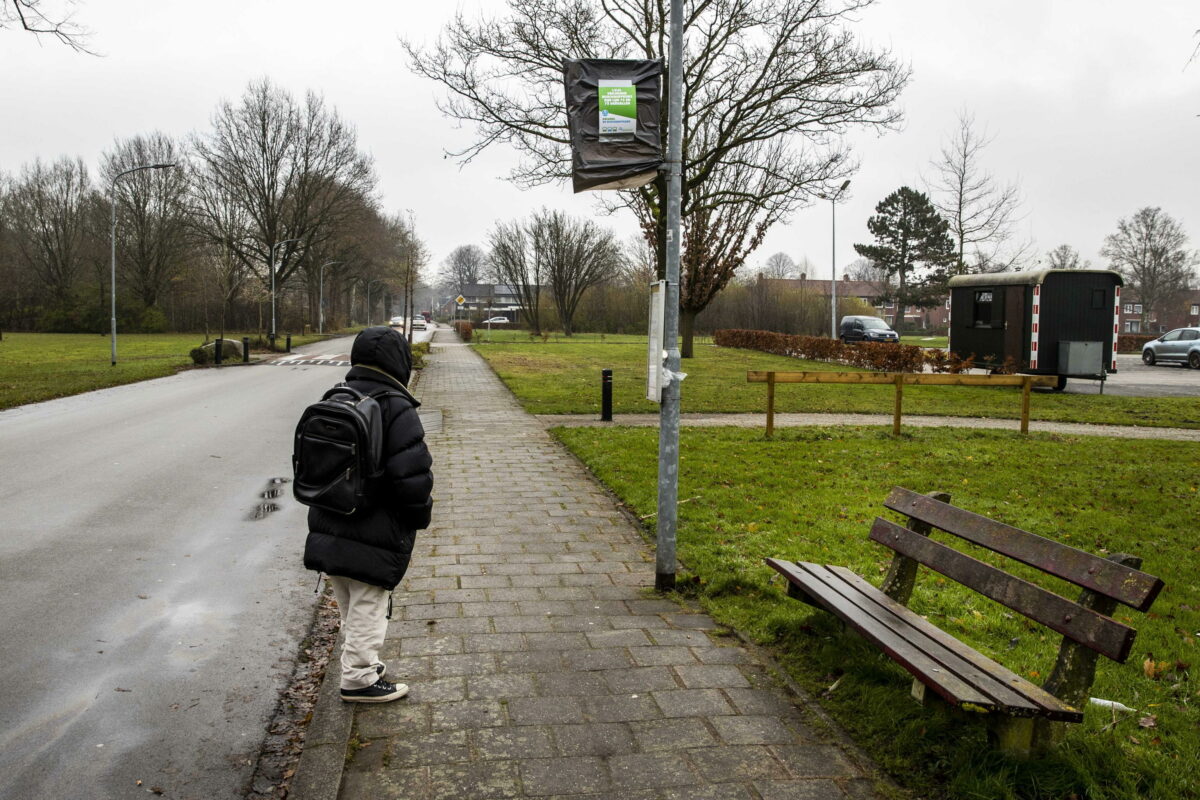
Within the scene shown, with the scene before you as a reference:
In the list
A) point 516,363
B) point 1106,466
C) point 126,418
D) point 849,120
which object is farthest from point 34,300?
point 1106,466

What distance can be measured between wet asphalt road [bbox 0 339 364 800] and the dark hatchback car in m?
36.5

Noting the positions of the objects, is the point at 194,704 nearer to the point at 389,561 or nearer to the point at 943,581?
the point at 389,561

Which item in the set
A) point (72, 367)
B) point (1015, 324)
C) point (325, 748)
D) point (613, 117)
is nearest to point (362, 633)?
point (325, 748)

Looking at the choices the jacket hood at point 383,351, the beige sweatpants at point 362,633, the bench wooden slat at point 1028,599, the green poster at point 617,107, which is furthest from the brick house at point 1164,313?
the beige sweatpants at point 362,633

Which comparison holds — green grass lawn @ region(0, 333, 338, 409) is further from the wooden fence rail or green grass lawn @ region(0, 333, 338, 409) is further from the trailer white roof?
the trailer white roof

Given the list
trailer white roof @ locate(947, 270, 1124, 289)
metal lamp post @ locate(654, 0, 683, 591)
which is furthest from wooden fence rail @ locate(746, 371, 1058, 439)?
trailer white roof @ locate(947, 270, 1124, 289)

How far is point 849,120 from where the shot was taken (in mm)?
19906

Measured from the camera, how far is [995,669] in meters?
3.28

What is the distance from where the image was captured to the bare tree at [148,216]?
196 feet

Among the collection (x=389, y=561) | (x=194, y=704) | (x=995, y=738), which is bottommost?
(x=194, y=704)

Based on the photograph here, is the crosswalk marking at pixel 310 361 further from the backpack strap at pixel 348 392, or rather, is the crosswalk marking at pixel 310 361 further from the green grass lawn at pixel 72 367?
the backpack strap at pixel 348 392

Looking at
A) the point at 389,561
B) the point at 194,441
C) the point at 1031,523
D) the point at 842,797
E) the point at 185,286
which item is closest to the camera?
the point at 842,797

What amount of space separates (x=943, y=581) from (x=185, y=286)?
62424mm

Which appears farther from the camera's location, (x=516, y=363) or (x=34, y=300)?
(x=34, y=300)
